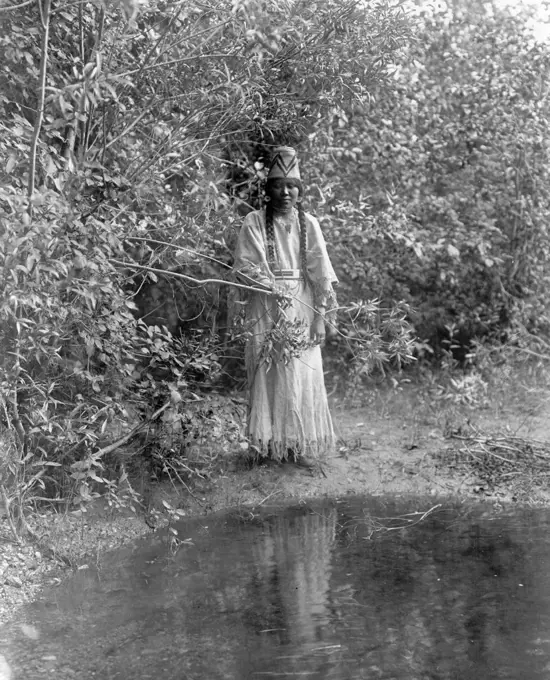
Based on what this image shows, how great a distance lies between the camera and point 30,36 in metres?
5.21

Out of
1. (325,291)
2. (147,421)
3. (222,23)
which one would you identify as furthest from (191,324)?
(222,23)

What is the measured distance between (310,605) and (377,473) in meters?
2.57

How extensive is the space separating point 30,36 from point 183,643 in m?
3.21

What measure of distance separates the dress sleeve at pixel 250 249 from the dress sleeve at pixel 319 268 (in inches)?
13.5

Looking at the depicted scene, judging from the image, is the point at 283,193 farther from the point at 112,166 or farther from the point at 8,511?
the point at 8,511

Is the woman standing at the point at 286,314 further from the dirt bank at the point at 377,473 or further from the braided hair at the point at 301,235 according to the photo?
the dirt bank at the point at 377,473

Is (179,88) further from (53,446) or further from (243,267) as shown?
(53,446)

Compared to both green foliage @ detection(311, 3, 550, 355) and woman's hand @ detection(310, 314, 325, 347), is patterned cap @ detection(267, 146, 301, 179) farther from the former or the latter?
green foliage @ detection(311, 3, 550, 355)

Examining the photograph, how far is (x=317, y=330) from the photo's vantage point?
6.79 meters

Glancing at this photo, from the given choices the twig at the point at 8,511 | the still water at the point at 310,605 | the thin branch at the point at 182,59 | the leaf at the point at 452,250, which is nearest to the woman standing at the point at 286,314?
the still water at the point at 310,605

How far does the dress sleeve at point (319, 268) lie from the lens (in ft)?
22.0

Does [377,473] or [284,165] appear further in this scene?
[377,473]

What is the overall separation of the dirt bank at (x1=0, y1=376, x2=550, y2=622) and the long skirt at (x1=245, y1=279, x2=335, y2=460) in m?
0.28

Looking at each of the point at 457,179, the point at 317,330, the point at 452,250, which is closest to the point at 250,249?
the point at 317,330
